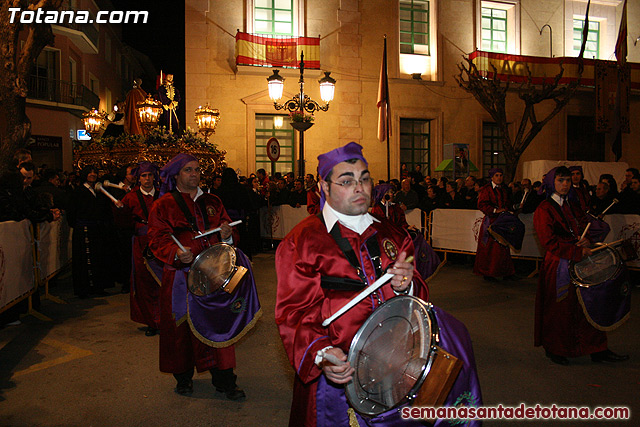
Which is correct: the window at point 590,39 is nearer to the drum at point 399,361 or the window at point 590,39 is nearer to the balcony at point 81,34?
the drum at point 399,361

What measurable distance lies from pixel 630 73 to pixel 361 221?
25.7m

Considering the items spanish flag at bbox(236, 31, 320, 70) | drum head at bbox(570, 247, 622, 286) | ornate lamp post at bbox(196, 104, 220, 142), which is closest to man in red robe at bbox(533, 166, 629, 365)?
drum head at bbox(570, 247, 622, 286)

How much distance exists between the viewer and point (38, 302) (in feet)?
27.0

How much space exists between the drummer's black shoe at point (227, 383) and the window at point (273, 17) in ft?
56.7

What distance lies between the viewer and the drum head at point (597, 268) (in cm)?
537

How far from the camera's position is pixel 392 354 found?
2.44 metres

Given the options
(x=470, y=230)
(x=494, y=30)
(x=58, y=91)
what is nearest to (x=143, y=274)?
(x=470, y=230)

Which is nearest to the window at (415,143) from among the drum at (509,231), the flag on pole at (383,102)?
the flag on pole at (383,102)

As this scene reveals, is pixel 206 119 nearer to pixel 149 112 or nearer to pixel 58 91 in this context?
pixel 149 112

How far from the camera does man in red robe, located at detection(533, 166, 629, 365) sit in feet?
18.1

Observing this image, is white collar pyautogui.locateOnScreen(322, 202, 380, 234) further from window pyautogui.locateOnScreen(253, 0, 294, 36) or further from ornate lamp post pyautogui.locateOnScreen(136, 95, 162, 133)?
window pyautogui.locateOnScreen(253, 0, 294, 36)

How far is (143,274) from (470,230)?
7789 mm

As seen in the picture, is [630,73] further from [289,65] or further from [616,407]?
[616,407]

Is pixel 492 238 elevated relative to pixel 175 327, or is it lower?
elevated
